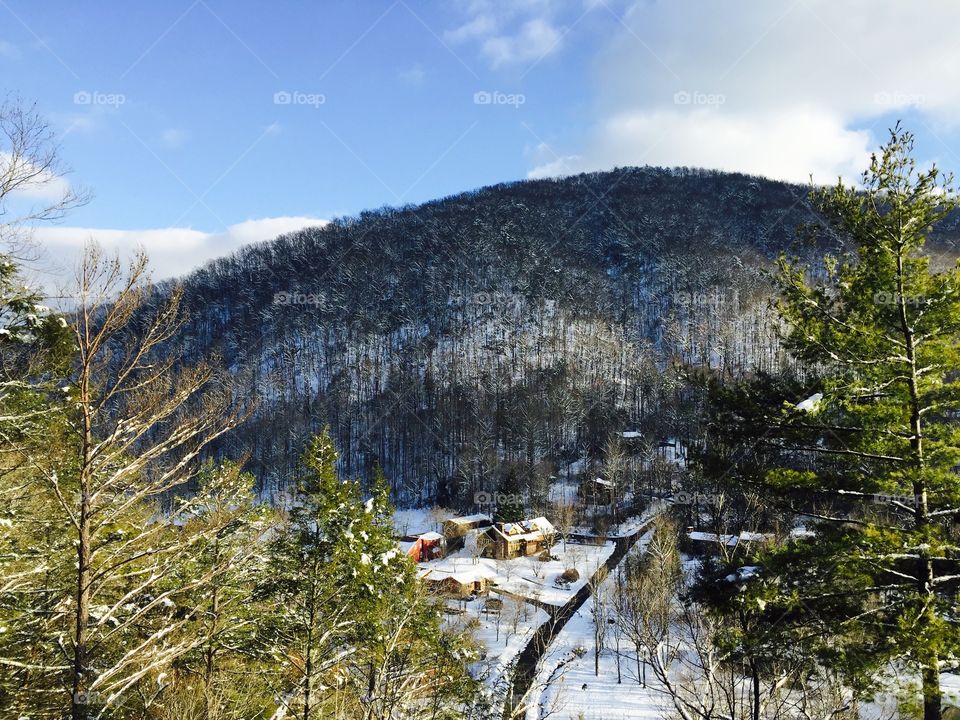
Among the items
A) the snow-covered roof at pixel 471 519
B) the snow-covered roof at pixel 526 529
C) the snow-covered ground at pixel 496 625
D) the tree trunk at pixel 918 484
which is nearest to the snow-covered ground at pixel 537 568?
the snow-covered ground at pixel 496 625

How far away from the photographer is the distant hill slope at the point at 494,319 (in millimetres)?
76125

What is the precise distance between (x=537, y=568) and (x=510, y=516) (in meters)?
7.40

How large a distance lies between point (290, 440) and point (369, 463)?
14.5m

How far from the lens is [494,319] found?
391 feet

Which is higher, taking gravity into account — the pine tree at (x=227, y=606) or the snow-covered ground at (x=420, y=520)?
the pine tree at (x=227, y=606)

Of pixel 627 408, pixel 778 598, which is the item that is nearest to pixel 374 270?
pixel 627 408

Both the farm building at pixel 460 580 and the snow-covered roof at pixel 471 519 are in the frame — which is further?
the snow-covered roof at pixel 471 519

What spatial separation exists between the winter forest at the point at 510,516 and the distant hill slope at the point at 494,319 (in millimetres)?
1107

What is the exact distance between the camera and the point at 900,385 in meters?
7.00

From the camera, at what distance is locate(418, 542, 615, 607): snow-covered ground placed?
118 ft

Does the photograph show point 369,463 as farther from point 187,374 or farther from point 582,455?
point 187,374

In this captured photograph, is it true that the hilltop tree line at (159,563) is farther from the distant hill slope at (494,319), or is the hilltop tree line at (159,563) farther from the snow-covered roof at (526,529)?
the snow-covered roof at (526,529)

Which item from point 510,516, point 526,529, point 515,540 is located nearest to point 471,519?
point 510,516

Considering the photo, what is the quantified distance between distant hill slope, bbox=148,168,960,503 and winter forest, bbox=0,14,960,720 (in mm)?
1107
